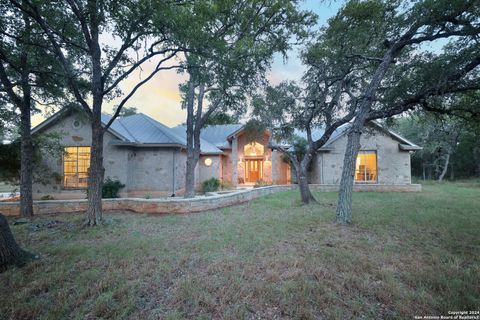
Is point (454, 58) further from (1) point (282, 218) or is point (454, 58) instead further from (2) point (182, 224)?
(2) point (182, 224)

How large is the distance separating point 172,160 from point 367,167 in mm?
14390

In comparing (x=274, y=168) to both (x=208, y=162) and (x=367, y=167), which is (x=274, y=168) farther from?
(x=367, y=167)

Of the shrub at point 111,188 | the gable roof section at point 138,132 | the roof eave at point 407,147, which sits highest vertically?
the gable roof section at point 138,132

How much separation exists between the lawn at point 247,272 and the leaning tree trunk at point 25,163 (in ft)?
6.83

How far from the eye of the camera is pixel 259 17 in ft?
31.7

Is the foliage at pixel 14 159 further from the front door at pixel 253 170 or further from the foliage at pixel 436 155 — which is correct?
the foliage at pixel 436 155

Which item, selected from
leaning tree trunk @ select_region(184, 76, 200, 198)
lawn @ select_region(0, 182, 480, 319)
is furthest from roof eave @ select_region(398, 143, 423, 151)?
leaning tree trunk @ select_region(184, 76, 200, 198)

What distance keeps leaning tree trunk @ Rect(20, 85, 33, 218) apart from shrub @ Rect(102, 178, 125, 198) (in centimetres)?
380

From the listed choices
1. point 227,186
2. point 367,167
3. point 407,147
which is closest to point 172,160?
point 227,186

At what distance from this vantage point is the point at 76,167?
1254 cm

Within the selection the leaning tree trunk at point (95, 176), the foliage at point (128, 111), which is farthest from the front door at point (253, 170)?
the foliage at point (128, 111)

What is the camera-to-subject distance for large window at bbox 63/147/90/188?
1244 centimetres

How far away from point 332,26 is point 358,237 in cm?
762

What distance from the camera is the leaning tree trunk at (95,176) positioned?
6.51 meters
